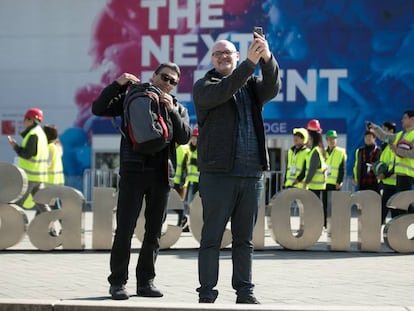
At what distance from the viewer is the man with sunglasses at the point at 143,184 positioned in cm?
647

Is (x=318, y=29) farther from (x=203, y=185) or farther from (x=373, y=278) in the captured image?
(x=203, y=185)

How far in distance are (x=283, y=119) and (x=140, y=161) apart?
59.5ft

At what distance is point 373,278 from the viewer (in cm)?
770

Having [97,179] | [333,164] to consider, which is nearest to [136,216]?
[333,164]

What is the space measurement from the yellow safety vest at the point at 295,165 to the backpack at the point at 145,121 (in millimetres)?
6740

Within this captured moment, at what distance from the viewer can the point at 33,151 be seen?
11.1 m

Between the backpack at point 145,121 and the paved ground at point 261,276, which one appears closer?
the backpack at point 145,121

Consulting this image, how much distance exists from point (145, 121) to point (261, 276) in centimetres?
221

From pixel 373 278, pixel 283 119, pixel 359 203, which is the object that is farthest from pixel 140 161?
pixel 283 119

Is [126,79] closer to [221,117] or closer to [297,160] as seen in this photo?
[221,117]

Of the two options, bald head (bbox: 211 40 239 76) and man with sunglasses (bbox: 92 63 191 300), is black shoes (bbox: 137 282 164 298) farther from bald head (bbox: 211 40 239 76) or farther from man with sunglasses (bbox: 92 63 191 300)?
bald head (bbox: 211 40 239 76)

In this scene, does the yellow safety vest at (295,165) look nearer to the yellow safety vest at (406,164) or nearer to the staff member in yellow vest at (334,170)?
the staff member in yellow vest at (334,170)

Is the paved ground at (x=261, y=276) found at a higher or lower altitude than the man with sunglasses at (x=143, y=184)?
lower

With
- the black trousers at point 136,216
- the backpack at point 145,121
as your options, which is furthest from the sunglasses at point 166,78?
the black trousers at point 136,216
